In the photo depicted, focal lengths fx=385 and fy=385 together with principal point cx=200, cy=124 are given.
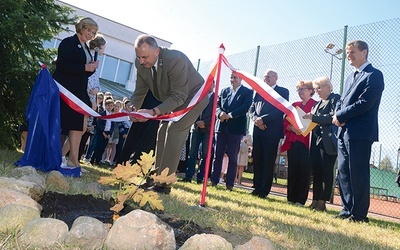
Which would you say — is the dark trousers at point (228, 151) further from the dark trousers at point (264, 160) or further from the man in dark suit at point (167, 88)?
the man in dark suit at point (167, 88)

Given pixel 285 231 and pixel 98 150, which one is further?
pixel 98 150

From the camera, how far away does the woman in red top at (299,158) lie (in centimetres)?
575

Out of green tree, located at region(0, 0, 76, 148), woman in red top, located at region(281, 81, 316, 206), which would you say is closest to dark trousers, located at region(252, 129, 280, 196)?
woman in red top, located at region(281, 81, 316, 206)

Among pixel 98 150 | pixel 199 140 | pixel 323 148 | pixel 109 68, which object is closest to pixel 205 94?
pixel 323 148

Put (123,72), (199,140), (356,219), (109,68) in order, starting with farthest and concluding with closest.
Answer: (123,72) < (109,68) < (199,140) < (356,219)

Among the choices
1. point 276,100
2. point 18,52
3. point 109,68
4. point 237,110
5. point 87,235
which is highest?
point 109,68

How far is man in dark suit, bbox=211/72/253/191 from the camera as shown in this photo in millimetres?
6475

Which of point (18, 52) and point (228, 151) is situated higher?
point (18, 52)

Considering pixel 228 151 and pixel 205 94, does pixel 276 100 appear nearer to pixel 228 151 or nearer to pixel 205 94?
pixel 205 94

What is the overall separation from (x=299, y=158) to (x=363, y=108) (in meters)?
1.81

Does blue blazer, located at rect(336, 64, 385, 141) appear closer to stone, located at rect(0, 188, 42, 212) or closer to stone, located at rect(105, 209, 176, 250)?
stone, located at rect(105, 209, 176, 250)

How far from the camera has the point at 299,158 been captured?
5.75 metres

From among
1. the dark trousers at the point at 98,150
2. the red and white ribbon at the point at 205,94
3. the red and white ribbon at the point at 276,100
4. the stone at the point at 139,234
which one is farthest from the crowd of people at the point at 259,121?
the dark trousers at the point at 98,150

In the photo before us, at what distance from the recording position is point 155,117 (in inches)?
157
